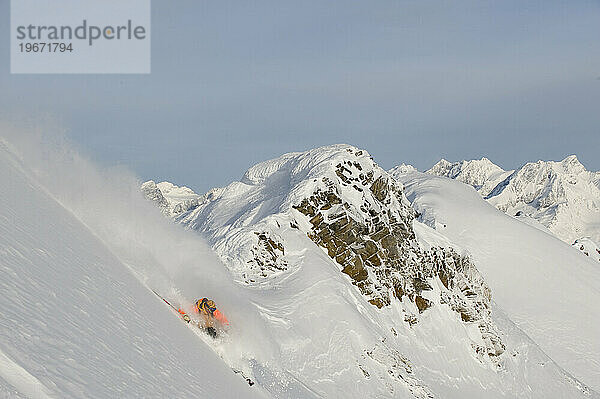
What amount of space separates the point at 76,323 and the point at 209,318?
9.70 m

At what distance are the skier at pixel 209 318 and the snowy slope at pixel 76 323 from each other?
7.32 feet

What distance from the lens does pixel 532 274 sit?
226 ft

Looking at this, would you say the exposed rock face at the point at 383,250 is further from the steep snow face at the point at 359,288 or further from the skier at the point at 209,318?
the skier at the point at 209,318

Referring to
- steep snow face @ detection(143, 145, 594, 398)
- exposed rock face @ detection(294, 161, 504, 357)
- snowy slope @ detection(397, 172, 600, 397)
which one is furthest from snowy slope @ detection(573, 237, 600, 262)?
exposed rock face @ detection(294, 161, 504, 357)

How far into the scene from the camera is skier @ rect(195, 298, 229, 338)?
59.6 ft

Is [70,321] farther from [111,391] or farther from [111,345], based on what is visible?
[111,391]

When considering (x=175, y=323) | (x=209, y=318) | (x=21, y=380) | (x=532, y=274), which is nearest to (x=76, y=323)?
(x=21, y=380)

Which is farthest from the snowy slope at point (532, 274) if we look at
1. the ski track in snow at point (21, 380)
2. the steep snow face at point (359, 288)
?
the ski track in snow at point (21, 380)

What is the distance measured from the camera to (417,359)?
3084 cm

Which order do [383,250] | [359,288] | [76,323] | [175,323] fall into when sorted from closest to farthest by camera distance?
1. [76,323]
2. [175,323]
3. [359,288]
4. [383,250]

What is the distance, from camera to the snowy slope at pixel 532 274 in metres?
59.3

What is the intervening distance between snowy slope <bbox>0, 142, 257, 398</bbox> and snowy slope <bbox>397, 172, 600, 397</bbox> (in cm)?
5122

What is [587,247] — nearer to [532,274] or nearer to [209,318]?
[532,274]

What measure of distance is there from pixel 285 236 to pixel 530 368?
20773mm
